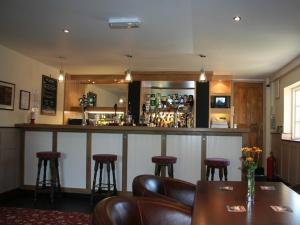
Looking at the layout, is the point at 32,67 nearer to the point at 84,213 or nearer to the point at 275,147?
the point at 84,213


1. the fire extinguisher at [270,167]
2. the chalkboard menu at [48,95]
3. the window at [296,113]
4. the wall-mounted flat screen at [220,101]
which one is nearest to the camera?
the chalkboard menu at [48,95]

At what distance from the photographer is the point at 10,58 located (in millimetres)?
5602

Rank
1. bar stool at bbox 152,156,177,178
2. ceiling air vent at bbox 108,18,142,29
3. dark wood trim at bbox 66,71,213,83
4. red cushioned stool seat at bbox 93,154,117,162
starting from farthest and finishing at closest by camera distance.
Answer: dark wood trim at bbox 66,71,213,83, red cushioned stool seat at bbox 93,154,117,162, bar stool at bbox 152,156,177,178, ceiling air vent at bbox 108,18,142,29

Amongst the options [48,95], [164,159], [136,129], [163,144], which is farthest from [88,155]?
[48,95]

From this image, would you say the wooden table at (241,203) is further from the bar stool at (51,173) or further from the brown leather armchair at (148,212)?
the bar stool at (51,173)

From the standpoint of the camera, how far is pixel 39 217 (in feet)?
13.6

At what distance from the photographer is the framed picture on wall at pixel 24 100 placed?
5.88 m

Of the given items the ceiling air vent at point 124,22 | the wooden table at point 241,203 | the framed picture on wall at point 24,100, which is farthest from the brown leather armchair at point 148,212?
the framed picture on wall at point 24,100

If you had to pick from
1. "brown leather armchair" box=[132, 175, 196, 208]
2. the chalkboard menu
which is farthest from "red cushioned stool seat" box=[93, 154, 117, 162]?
the chalkboard menu

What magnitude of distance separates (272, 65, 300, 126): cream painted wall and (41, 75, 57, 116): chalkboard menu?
16.7ft

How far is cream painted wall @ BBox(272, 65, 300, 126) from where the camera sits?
650 centimetres

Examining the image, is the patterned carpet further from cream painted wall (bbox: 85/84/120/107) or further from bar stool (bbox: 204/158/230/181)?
cream painted wall (bbox: 85/84/120/107)

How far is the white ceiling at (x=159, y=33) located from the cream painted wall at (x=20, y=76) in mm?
186

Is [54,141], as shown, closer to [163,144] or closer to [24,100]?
[24,100]
